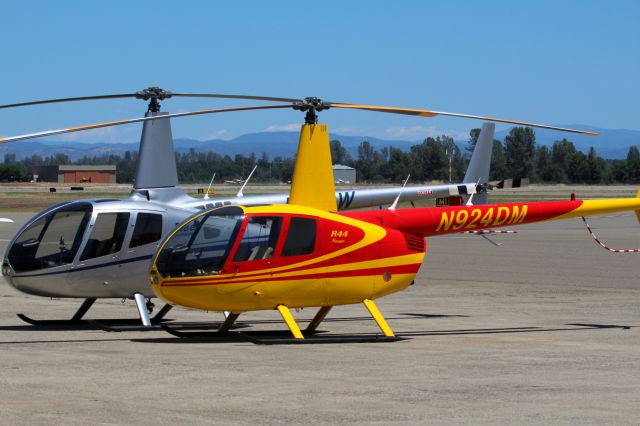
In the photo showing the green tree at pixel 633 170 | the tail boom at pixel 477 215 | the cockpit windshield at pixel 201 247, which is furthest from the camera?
the green tree at pixel 633 170

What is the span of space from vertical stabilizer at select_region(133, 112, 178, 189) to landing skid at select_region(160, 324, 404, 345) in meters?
2.34

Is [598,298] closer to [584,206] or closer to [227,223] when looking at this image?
[584,206]

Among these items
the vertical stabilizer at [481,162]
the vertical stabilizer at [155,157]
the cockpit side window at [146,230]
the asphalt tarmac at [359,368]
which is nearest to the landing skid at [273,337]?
the asphalt tarmac at [359,368]

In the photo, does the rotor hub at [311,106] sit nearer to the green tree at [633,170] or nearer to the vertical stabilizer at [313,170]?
the vertical stabilizer at [313,170]

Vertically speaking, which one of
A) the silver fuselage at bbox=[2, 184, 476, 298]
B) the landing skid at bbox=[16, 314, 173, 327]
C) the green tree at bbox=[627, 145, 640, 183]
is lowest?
the green tree at bbox=[627, 145, 640, 183]

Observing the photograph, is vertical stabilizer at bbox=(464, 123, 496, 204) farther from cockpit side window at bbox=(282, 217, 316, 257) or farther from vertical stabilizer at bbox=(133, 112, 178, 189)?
cockpit side window at bbox=(282, 217, 316, 257)

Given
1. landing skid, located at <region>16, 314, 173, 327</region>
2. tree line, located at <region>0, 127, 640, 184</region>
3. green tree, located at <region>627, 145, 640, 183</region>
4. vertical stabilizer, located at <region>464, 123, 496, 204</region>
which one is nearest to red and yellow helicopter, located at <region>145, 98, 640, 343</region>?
landing skid, located at <region>16, 314, 173, 327</region>

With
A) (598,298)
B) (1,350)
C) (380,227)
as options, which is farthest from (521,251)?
(1,350)

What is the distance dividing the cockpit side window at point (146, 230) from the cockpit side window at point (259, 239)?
2.39m

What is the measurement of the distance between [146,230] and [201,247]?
2256 mm

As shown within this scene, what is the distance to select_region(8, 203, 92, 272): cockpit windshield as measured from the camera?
1612cm

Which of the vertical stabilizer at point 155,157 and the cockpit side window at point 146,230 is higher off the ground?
the vertical stabilizer at point 155,157

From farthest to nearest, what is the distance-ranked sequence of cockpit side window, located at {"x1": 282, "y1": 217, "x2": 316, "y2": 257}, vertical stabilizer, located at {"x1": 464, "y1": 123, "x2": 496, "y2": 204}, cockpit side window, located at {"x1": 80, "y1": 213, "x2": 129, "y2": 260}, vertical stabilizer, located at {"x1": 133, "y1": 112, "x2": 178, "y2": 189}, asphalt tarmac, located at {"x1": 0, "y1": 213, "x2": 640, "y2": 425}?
vertical stabilizer, located at {"x1": 464, "y1": 123, "x2": 496, "y2": 204} → vertical stabilizer, located at {"x1": 133, "y1": 112, "x2": 178, "y2": 189} → cockpit side window, located at {"x1": 80, "y1": 213, "x2": 129, "y2": 260} → cockpit side window, located at {"x1": 282, "y1": 217, "x2": 316, "y2": 257} → asphalt tarmac, located at {"x1": 0, "y1": 213, "x2": 640, "y2": 425}

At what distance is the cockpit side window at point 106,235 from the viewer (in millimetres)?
16250
